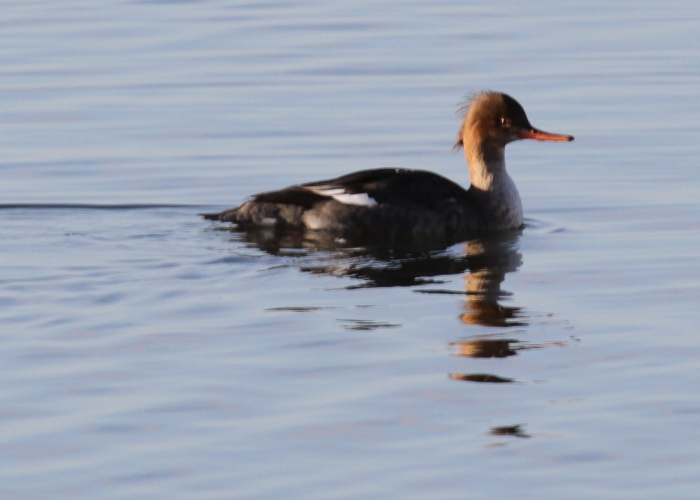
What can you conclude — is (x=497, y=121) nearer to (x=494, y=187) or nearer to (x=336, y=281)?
(x=494, y=187)

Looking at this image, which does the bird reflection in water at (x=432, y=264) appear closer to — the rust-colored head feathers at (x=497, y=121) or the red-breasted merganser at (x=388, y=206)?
the red-breasted merganser at (x=388, y=206)

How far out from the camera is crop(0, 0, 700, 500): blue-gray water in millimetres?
6094

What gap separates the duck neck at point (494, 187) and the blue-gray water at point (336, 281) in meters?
0.27

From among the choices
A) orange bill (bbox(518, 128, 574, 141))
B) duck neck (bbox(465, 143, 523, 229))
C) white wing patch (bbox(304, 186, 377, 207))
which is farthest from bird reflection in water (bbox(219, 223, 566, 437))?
orange bill (bbox(518, 128, 574, 141))

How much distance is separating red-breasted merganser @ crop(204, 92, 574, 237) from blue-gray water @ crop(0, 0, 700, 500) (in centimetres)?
29

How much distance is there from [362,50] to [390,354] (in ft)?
35.3

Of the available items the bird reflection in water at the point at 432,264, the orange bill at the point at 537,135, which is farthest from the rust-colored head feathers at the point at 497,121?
the bird reflection in water at the point at 432,264

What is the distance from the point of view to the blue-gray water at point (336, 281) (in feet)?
20.0

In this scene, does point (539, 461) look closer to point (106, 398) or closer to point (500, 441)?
point (500, 441)

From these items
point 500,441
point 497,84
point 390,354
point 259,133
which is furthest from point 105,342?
point 497,84

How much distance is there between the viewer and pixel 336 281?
30.7ft

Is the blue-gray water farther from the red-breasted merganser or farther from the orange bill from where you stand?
the orange bill

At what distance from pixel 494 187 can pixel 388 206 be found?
1.04 metres

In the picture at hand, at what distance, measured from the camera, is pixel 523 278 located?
9469 mm
